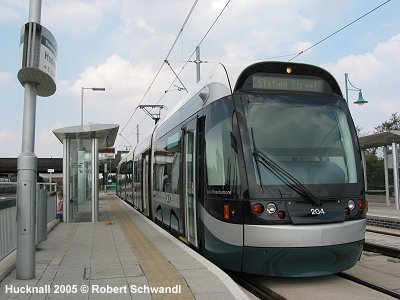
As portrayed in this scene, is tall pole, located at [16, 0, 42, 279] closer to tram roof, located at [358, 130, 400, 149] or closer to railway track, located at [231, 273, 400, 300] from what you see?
railway track, located at [231, 273, 400, 300]

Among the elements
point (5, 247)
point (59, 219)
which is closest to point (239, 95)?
point (5, 247)

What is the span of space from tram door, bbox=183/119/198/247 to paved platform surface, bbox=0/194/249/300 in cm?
38

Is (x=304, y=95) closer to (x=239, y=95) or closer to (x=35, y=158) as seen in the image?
(x=239, y=95)

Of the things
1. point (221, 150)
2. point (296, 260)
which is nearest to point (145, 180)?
point (221, 150)

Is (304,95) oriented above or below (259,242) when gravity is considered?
above

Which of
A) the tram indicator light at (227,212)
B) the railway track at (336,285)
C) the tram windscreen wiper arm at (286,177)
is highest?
the tram windscreen wiper arm at (286,177)

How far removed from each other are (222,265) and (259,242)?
92 cm

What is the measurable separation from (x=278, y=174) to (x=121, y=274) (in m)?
2.62

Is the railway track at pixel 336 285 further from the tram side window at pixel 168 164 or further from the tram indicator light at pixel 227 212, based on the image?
the tram side window at pixel 168 164

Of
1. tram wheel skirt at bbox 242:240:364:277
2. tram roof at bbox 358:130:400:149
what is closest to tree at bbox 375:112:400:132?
tram roof at bbox 358:130:400:149

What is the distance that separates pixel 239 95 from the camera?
7.05m

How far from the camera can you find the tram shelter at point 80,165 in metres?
14.6

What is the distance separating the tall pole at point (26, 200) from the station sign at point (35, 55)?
1.45 feet

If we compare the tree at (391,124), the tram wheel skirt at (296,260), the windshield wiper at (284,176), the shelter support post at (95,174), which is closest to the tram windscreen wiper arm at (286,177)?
the windshield wiper at (284,176)
